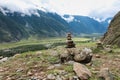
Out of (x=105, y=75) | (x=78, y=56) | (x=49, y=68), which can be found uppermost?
(x=78, y=56)

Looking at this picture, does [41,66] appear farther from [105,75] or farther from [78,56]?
[105,75]

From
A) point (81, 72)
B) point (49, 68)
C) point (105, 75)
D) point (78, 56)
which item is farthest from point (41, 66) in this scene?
point (105, 75)

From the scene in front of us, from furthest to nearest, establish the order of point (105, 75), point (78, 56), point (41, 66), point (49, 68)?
point (78, 56), point (41, 66), point (49, 68), point (105, 75)

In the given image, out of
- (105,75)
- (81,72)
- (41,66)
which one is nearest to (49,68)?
(41,66)

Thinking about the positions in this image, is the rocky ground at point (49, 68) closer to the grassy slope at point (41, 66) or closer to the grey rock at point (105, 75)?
the grassy slope at point (41, 66)

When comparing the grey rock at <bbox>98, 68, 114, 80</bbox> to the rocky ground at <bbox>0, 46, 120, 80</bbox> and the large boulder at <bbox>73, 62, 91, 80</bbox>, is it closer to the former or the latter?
the rocky ground at <bbox>0, 46, 120, 80</bbox>

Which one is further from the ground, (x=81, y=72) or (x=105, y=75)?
(x=81, y=72)

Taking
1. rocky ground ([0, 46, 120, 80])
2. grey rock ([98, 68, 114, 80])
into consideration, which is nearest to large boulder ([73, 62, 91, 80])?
rocky ground ([0, 46, 120, 80])

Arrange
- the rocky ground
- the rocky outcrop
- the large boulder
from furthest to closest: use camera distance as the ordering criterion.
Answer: the rocky outcrop, the rocky ground, the large boulder

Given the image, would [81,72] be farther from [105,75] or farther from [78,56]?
[78,56]

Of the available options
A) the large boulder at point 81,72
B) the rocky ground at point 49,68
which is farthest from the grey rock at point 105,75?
the large boulder at point 81,72

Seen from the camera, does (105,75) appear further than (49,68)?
No

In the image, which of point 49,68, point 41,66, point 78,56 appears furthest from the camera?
point 78,56

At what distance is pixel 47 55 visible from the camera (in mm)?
26156
